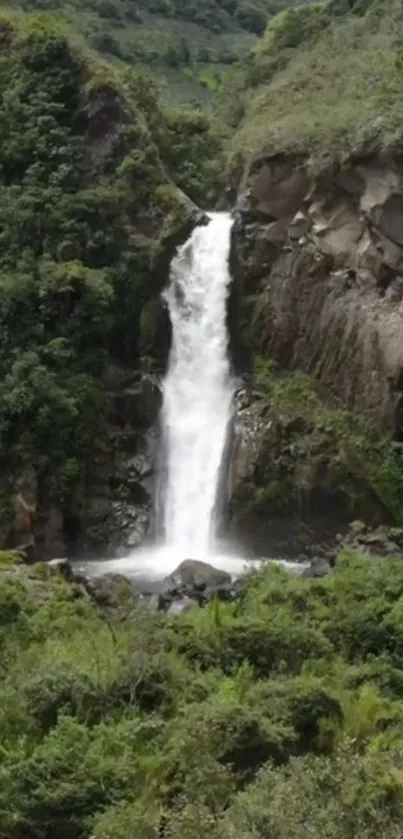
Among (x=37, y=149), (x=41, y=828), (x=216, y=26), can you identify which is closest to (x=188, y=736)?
(x=41, y=828)

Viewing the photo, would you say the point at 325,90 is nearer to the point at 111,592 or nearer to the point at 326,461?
the point at 326,461

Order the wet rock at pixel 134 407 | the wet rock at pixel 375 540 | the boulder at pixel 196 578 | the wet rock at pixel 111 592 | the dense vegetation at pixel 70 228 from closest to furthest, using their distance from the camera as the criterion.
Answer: the wet rock at pixel 111 592 → the boulder at pixel 196 578 → the wet rock at pixel 375 540 → the dense vegetation at pixel 70 228 → the wet rock at pixel 134 407

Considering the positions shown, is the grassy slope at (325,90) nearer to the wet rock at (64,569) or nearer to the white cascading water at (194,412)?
the white cascading water at (194,412)

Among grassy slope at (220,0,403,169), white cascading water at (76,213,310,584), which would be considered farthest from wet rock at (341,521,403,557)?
grassy slope at (220,0,403,169)

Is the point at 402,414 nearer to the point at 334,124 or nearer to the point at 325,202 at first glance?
the point at 325,202

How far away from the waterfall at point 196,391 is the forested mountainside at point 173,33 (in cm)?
1761

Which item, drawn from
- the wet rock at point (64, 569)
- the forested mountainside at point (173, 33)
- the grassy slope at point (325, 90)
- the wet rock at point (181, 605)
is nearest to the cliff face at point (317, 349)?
the grassy slope at point (325, 90)

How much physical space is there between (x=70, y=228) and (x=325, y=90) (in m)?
10.9

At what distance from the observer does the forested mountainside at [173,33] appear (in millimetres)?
55125

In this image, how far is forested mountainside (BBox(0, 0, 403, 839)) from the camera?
38.6 feet

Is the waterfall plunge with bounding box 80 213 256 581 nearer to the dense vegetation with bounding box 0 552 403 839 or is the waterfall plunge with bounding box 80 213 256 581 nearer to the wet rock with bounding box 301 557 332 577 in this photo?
the wet rock with bounding box 301 557 332 577

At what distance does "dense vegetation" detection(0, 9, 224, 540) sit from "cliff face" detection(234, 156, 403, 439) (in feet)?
9.51

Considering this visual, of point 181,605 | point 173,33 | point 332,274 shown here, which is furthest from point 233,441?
point 173,33

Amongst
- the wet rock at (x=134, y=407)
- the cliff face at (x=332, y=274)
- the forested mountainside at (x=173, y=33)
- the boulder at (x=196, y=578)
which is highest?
the forested mountainside at (x=173, y=33)
